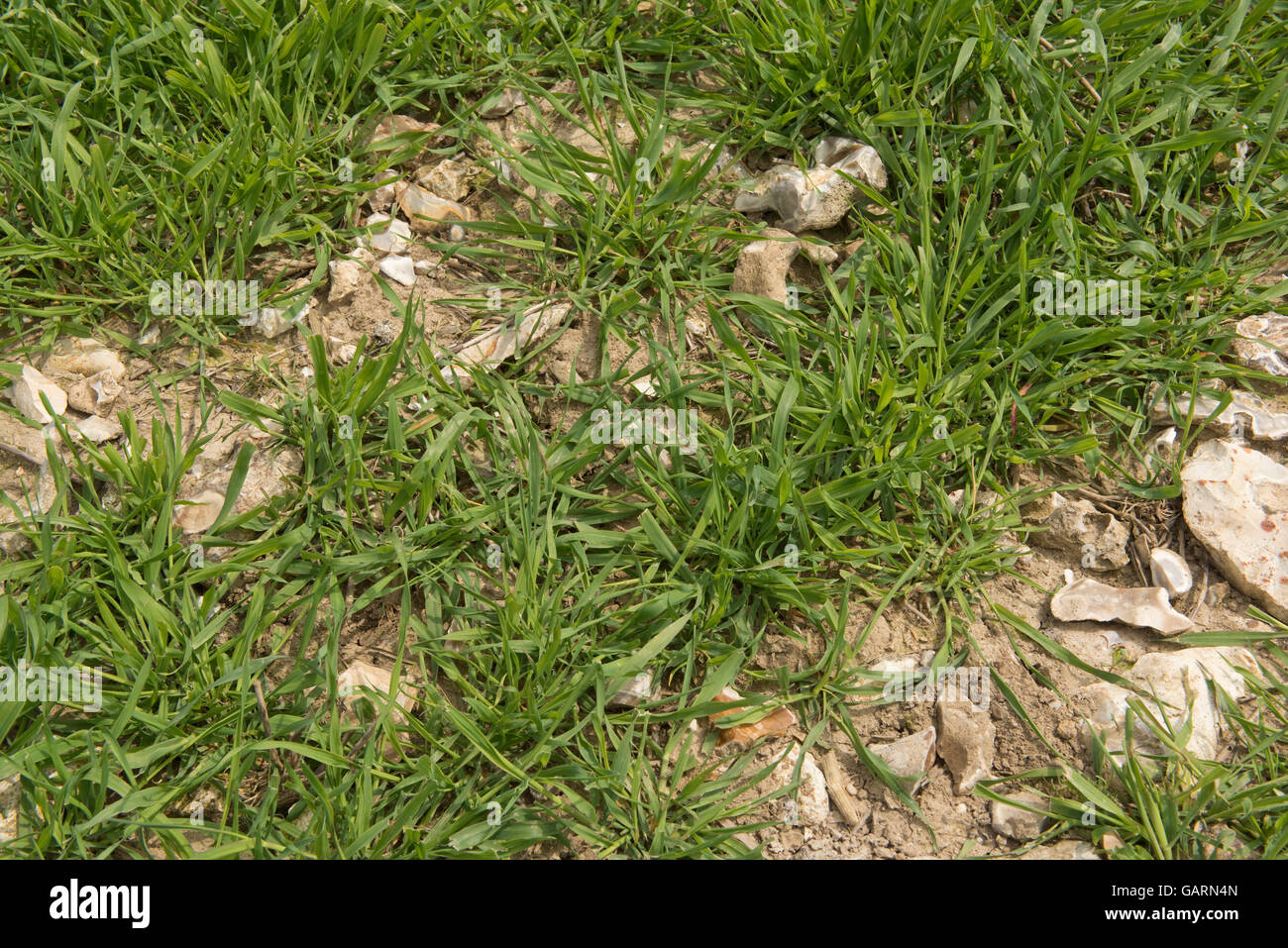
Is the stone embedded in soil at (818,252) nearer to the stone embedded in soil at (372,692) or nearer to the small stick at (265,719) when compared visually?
the stone embedded in soil at (372,692)

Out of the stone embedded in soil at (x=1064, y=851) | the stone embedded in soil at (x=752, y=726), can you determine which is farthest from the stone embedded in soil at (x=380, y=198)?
the stone embedded in soil at (x=1064, y=851)

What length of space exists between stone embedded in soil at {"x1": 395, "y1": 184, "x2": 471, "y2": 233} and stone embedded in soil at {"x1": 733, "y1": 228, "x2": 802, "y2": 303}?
830 mm

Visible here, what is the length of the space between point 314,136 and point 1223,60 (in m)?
2.72

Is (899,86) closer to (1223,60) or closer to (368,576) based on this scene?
(1223,60)

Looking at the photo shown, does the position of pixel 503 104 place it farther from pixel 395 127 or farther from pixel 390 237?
pixel 390 237

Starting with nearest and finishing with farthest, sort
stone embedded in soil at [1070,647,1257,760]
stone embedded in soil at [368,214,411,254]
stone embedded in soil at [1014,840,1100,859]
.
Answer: stone embedded in soil at [1014,840,1100,859], stone embedded in soil at [1070,647,1257,760], stone embedded in soil at [368,214,411,254]

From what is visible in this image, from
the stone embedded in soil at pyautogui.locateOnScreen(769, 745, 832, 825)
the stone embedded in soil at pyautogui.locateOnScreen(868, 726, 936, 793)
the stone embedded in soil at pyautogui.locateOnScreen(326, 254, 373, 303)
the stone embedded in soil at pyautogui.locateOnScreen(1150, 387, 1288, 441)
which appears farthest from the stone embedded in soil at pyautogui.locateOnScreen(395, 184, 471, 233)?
the stone embedded in soil at pyautogui.locateOnScreen(1150, 387, 1288, 441)

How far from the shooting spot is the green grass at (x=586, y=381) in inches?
89.3

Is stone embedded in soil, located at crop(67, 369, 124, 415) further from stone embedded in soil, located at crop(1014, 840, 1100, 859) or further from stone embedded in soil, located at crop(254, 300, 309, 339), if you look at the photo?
stone embedded in soil, located at crop(1014, 840, 1100, 859)

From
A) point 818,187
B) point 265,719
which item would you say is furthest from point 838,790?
point 818,187

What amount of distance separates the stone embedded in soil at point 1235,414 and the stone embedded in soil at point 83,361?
2.85 m

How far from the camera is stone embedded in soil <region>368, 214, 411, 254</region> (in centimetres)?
286

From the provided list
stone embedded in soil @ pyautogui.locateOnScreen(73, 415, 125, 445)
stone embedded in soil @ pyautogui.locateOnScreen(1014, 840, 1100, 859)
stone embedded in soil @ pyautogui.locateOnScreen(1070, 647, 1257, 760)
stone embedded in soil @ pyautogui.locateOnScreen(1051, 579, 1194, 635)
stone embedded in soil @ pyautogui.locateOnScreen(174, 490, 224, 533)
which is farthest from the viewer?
stone embedded in soil @ pyautogui.locateOnScreen(73, 415, 125, 445)
